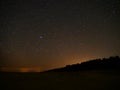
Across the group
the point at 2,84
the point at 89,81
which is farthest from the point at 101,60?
the point at 2,84

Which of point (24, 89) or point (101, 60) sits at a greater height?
point (101, 60)

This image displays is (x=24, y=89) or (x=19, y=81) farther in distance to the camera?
(x=19, y=81)

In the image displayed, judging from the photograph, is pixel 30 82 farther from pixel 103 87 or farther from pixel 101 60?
pixel 101 60

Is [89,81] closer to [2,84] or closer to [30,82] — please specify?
[30,82]

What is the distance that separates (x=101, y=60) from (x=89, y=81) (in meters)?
19.0

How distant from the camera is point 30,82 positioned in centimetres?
801

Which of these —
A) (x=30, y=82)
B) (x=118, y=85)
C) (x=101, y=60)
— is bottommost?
(x=118, y=85)

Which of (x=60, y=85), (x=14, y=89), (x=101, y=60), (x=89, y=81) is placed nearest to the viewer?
(x=14, y=89)

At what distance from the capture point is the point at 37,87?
7.40 metres

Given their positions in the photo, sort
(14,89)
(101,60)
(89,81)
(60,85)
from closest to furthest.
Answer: (14,89) < (60,85) < (89,81) < (101,60)

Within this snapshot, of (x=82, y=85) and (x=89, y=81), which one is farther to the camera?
(x=89, y=81)

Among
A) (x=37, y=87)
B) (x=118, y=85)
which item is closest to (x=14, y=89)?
(x=37, y=87)

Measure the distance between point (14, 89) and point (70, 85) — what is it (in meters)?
2.08

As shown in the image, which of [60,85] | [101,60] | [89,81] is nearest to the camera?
[60,85]
